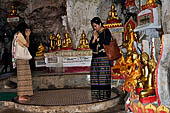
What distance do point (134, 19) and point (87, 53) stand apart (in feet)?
6.98

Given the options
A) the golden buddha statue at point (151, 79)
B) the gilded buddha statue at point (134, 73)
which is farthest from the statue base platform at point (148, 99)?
the gilded buddha statue at point (134, 73)

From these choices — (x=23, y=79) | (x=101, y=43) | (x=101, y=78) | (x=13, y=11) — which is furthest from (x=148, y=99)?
(x=13, y=11)

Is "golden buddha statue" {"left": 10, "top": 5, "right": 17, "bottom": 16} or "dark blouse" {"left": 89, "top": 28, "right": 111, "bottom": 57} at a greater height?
"golden buddha statue" {"left": 10, "top": 5, "right": 17, "bottom": 16}

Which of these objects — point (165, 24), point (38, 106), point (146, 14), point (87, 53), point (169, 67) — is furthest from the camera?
point (87, 53)

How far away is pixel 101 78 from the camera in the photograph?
4.20 metres

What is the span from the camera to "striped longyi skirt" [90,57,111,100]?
419cm

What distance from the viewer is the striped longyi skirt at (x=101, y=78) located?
4188mm

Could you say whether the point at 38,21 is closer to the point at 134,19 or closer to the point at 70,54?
the point at 70,54

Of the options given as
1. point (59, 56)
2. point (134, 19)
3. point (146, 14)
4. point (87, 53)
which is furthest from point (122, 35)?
point (146, 14)

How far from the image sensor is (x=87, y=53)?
7699 millimetres

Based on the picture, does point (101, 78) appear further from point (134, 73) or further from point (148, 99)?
point (148, 99)

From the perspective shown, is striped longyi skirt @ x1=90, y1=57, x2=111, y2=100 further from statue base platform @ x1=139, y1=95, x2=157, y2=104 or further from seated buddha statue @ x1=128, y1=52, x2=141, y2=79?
statue base platform @ x1=139, y1=95, x2=157, y2=104

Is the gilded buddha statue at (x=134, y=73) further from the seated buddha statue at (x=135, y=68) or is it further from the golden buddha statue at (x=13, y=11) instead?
the golden buddha statue at (x=13, y=11)

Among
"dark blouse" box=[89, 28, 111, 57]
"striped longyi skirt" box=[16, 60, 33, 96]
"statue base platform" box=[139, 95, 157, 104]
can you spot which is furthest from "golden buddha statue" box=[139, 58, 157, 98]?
"striped longyi skirt" box=[16, 60, 33, 96]
